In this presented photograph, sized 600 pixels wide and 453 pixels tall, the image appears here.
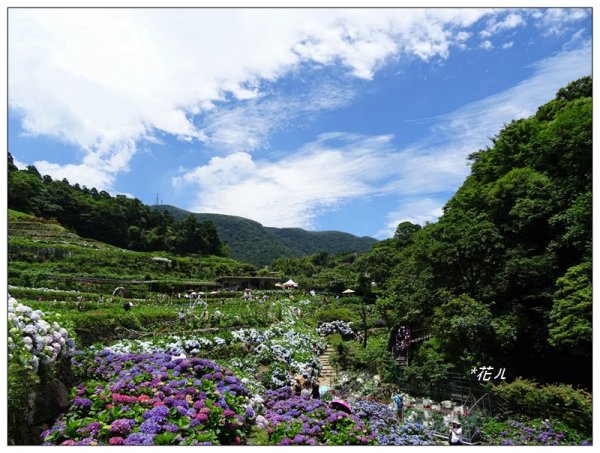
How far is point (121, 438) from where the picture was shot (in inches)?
251

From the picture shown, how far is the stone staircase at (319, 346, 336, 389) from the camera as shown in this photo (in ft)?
54.0

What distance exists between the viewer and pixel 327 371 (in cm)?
1812

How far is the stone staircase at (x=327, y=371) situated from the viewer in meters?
16.5

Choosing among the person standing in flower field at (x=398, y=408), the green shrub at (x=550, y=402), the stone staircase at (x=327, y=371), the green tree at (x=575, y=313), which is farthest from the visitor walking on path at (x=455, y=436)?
the stone staircase at (x=327, y=371)

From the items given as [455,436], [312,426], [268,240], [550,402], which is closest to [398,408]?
[455,436]

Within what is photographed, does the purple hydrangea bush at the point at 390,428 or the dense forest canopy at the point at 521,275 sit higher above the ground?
the dense forest canopy at the point at 521,275

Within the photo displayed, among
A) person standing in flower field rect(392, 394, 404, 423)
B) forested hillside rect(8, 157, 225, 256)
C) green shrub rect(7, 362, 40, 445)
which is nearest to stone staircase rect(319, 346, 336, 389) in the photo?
person standing in flower field rect(392, 394, 404, 423)

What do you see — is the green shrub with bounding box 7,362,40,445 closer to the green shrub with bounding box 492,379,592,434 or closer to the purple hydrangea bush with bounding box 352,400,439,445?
the purple hydrangea bush with bounding box 352,400,439,445

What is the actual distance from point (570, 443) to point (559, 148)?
11160mm

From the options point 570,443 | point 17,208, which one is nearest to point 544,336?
point 570,443

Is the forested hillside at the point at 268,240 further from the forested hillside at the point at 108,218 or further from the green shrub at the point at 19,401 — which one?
the green shrub at the point at 19,401

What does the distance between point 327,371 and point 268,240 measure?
13342 centimetres

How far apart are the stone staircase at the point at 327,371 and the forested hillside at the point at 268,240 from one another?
8583cm

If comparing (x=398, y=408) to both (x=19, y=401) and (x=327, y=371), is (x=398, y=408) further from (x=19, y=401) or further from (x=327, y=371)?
(x=19, y=401)
